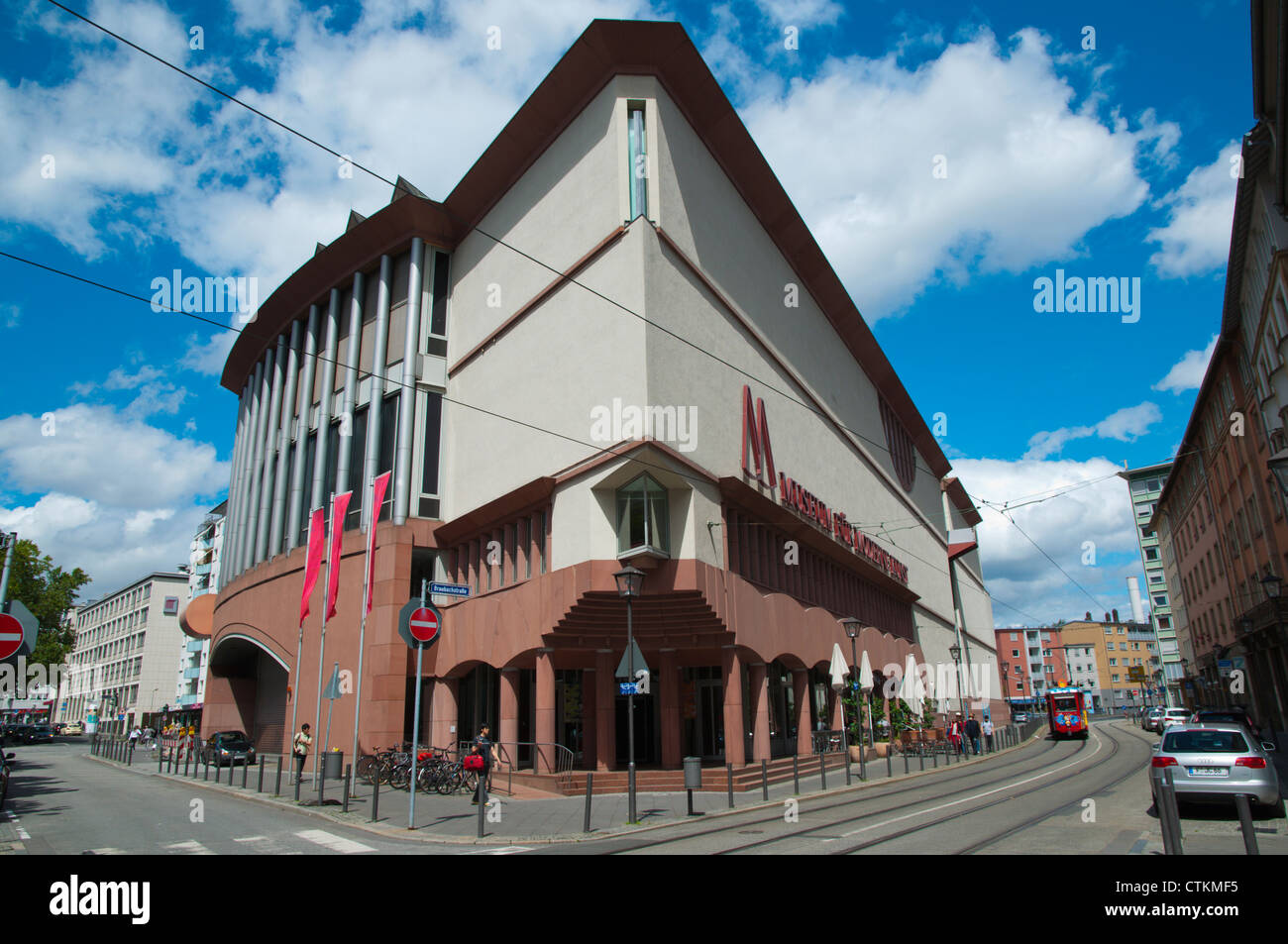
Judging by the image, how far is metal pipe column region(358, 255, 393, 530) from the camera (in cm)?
3092

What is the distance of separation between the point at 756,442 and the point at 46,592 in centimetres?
5692

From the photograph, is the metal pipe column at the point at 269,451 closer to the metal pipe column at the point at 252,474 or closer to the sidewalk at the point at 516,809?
the metal pipe column at the point at 252,474

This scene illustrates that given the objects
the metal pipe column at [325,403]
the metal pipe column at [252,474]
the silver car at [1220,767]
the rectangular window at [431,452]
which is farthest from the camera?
the metal pipe column at [252,474]

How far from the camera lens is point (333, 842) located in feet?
Result: 41.5

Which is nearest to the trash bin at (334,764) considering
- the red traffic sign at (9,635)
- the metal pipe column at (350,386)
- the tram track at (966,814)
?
the metal pipe column at (350,386)

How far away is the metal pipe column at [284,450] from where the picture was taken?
3681cm

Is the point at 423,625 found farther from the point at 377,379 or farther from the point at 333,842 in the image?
the point at 377,379

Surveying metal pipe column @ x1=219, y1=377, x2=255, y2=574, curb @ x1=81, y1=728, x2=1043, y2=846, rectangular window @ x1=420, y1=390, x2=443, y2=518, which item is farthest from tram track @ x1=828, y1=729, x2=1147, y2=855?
metal pipe column @ x1=219, y1=377, x2=255, y2=574

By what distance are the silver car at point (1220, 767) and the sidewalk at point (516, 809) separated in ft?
25.3

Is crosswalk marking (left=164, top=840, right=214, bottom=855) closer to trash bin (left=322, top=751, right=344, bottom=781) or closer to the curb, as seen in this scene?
the curb

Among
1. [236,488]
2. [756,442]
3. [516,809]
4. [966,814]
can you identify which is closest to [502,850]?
[516,809]

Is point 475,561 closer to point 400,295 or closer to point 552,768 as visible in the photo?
point 552,768

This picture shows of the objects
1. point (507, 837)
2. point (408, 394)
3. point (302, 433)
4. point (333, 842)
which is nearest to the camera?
point (333, 842)
